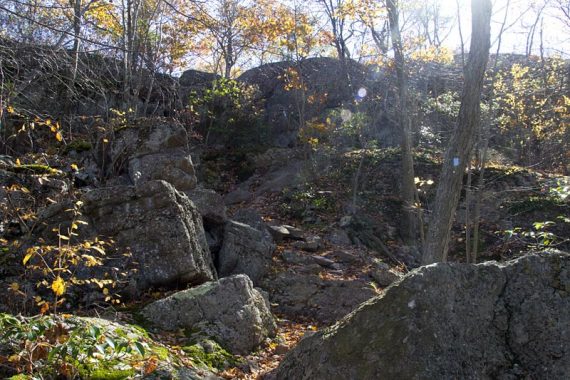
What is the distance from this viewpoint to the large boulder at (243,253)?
802cm

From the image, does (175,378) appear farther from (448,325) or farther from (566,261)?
(566,261)

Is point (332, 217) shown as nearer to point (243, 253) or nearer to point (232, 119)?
point (243, 253)

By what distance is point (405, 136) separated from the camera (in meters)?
12.7

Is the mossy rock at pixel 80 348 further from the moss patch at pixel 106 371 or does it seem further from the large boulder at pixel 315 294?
the large boulder at pixel 315 294

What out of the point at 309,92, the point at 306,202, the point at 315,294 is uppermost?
the point at 309,92

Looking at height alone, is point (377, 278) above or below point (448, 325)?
below

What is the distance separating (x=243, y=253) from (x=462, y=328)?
5.66 meters

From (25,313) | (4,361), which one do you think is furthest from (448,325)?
(25,313)

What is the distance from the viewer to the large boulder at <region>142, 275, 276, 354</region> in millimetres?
4898

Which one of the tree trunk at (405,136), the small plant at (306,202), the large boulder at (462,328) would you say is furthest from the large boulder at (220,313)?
the small plant at (306,202)

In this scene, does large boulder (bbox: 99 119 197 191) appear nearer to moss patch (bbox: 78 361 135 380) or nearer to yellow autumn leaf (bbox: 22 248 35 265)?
yellow autumn leaf (bbox: 22 248 35 265)

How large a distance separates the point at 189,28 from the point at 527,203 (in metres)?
11.9

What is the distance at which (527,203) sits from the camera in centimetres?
1273

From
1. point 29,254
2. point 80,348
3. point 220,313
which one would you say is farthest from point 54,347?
point 220,313
